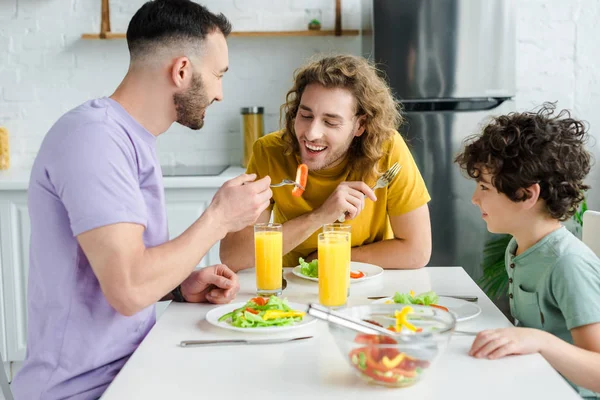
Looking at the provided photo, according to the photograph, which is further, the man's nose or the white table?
the man's nose

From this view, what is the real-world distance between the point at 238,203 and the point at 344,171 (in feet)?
2.47

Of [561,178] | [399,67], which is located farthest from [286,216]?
[399,67]

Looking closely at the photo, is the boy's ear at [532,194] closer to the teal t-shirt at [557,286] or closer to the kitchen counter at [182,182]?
the teal t-shirt at [557,286]

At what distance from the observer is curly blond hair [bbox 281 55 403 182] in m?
2.10

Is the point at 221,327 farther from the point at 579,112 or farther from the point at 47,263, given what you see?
the point at 579,112

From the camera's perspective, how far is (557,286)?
146cm

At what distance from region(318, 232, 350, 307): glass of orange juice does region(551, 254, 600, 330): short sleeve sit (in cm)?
43

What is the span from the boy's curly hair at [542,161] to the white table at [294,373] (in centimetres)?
30

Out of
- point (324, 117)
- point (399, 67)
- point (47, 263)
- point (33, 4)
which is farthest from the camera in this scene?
point (33, 4)

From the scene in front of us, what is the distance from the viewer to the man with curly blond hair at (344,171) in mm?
2010

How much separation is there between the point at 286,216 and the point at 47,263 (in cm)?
96

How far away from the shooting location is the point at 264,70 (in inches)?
151

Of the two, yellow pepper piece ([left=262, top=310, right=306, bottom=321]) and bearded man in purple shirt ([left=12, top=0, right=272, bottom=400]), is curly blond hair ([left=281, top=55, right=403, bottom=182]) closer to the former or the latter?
bearded man in purple shirt ([left=12, top=0, right=272, bottom=400])

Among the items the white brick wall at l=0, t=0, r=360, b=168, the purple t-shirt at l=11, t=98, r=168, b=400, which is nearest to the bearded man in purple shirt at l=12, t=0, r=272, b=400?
the purple t-shirt at l=11, t=98, r=168, b=400
